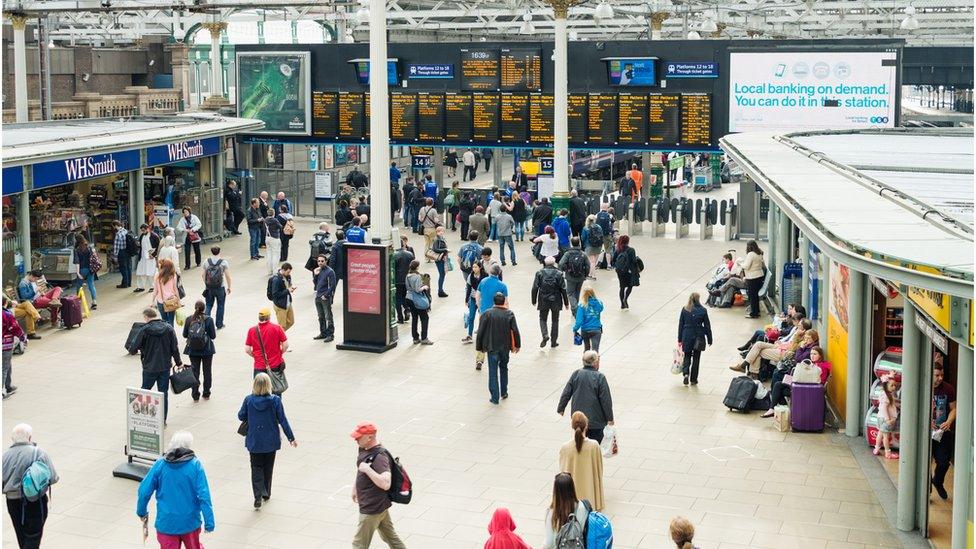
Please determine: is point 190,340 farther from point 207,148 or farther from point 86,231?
point 207,148

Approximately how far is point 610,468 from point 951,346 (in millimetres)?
3848

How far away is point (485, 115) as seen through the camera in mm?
32562

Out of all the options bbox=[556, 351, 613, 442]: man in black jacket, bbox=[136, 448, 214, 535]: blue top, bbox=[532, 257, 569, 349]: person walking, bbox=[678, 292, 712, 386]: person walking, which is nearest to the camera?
bbox=[136, 448, 214, 535]: blue top

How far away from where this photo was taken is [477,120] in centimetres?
3269

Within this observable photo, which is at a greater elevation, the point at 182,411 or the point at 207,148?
the point at 207,148

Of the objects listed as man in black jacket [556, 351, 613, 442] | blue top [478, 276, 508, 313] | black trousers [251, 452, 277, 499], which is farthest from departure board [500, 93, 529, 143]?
black trousers [251, 452, 277, 499]

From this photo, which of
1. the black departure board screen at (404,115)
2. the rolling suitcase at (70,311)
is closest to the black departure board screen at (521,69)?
the black departure board screen at (404,115)

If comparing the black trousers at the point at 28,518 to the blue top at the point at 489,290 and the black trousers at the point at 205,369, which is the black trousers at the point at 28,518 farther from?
the blue top at the point at 489,290

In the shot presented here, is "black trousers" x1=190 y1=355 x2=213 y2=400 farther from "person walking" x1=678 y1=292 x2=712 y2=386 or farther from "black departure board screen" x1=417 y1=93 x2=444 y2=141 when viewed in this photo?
"black departure board screen" x1=417 y1=93 x2=444 y2=141

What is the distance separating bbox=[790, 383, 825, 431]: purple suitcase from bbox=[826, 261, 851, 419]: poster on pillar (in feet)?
1.43

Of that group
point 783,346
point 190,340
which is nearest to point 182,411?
point 190,340

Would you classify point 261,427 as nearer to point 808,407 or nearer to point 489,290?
point 808,407

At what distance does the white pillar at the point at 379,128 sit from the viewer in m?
18.8

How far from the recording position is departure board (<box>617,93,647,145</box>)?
3142cm
